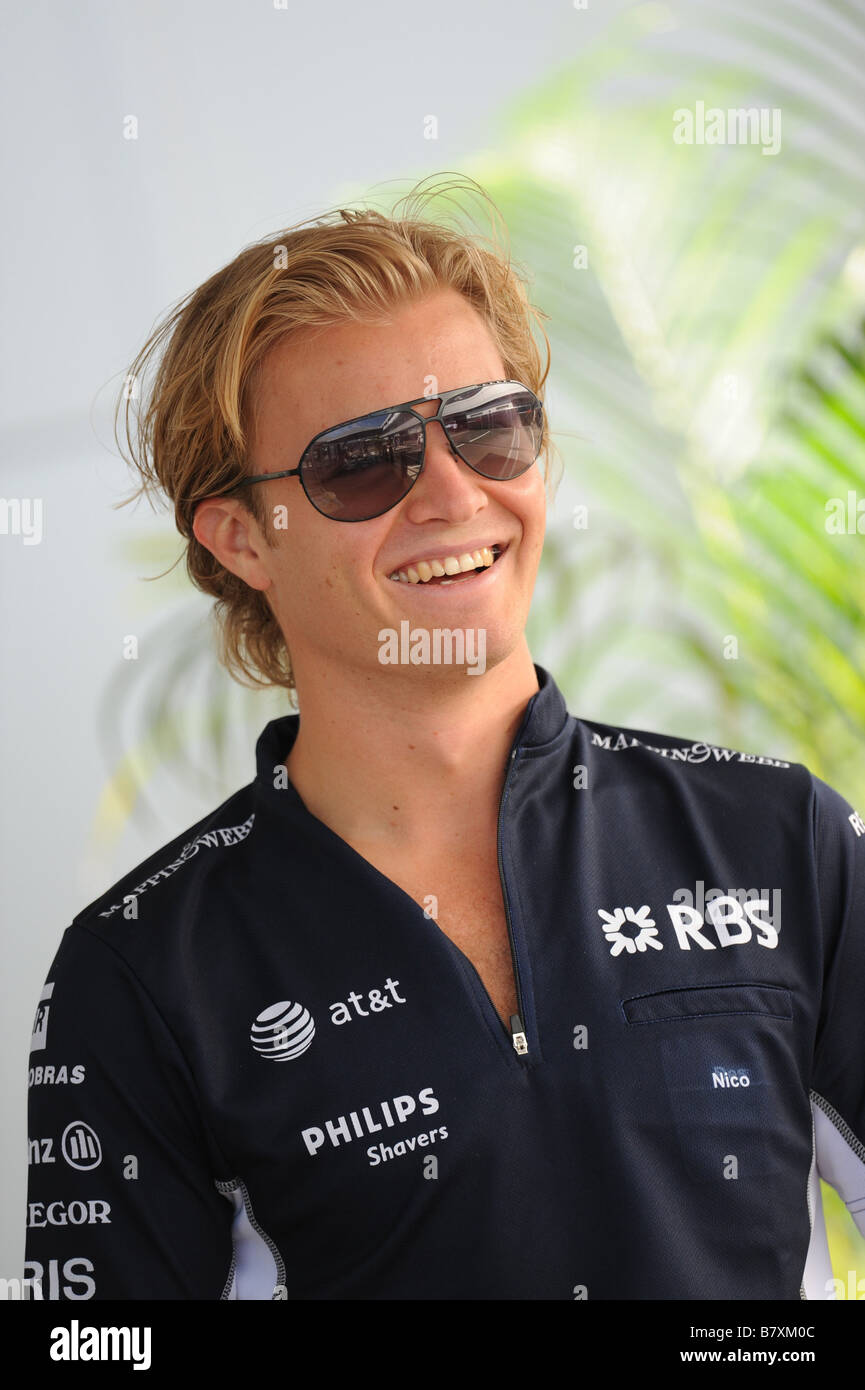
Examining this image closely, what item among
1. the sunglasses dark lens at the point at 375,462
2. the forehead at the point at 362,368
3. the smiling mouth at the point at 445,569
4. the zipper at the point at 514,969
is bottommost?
the zipper at the point at 514,969

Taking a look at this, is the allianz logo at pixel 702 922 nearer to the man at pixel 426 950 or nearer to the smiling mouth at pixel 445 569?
the man at pixel 426 950

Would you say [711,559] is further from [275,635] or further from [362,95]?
[362,95]

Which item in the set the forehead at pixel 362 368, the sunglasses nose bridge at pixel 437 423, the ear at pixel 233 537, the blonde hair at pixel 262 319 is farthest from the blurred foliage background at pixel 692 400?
the sunglasses nose bridge at pixel 437 423

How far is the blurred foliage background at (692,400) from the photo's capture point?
7.36 feet

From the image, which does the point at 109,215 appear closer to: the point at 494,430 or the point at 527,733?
the point at 494,430

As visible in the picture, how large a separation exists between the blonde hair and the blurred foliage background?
49cm

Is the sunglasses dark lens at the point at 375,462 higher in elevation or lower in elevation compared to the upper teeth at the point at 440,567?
higher

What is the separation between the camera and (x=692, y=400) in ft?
7.59

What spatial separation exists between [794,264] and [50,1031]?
1.85 m

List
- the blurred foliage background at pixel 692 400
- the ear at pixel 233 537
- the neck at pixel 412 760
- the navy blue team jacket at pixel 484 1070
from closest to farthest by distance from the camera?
the navy blue team jacket at pixel 484 1070 < the neck at pixel 412 760 < the ear at pixel 233 537 < the blurred foliage background at pixel 692 400

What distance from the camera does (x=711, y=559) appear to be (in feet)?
7.59

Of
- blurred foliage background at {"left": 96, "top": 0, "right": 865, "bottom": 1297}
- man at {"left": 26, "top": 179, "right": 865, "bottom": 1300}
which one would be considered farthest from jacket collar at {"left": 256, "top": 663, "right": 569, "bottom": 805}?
blurred foliage background at {"left": 96, "top": 0, "right": 865, "bottom": 1297}

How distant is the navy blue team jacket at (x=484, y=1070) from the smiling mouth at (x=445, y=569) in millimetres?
194
